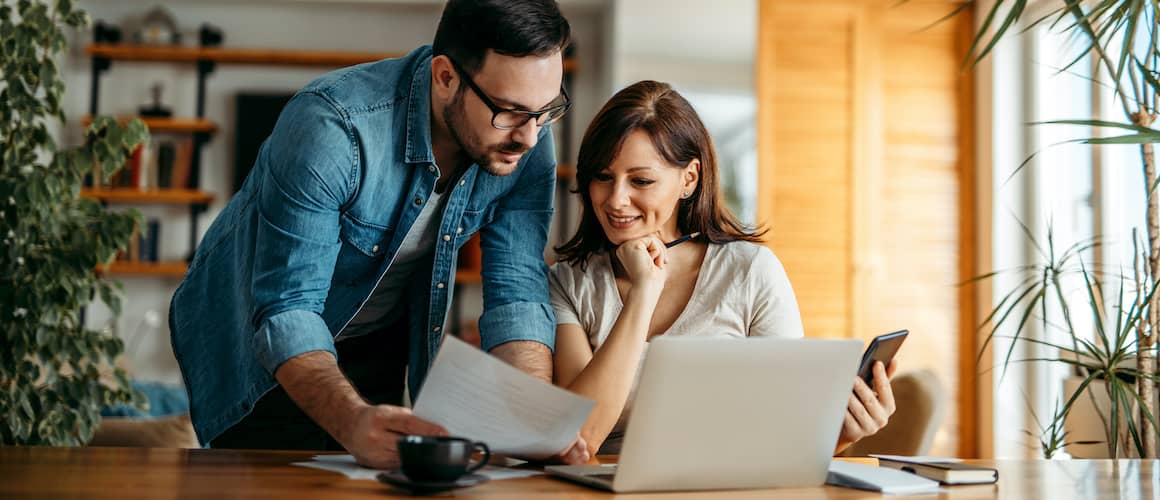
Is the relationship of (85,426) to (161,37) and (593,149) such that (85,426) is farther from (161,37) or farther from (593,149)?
(161,37)

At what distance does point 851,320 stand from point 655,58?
2.37 metres

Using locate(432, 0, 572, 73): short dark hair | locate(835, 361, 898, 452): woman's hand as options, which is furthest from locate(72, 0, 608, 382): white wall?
locate(835, 361, 898, 452): woman's hand

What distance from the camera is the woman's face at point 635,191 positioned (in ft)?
5.85

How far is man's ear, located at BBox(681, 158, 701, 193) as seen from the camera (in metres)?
1.86

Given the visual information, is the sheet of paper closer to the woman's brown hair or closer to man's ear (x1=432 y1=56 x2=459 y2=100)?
man's ear (x1=432 y1=56 x2=459 y2=100)

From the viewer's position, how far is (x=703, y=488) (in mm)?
1089

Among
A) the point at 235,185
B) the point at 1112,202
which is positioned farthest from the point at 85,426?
the point at 1112,202

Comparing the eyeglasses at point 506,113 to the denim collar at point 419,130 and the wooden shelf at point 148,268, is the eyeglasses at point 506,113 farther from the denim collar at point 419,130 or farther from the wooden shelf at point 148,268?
the wooden shelf at point 148,268

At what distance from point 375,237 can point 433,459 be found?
65cm

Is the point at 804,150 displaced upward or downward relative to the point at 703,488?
upward

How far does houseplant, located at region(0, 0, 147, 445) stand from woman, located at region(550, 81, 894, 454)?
53.0 inches

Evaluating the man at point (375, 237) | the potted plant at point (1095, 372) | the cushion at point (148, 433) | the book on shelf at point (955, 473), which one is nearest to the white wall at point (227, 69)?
the potted plant at point (1095, 372)

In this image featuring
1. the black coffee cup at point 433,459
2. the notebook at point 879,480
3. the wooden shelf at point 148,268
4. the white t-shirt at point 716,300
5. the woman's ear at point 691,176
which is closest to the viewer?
the black coffee cup at point 433,459

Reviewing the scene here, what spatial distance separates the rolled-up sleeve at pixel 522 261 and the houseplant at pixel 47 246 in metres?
1.33
